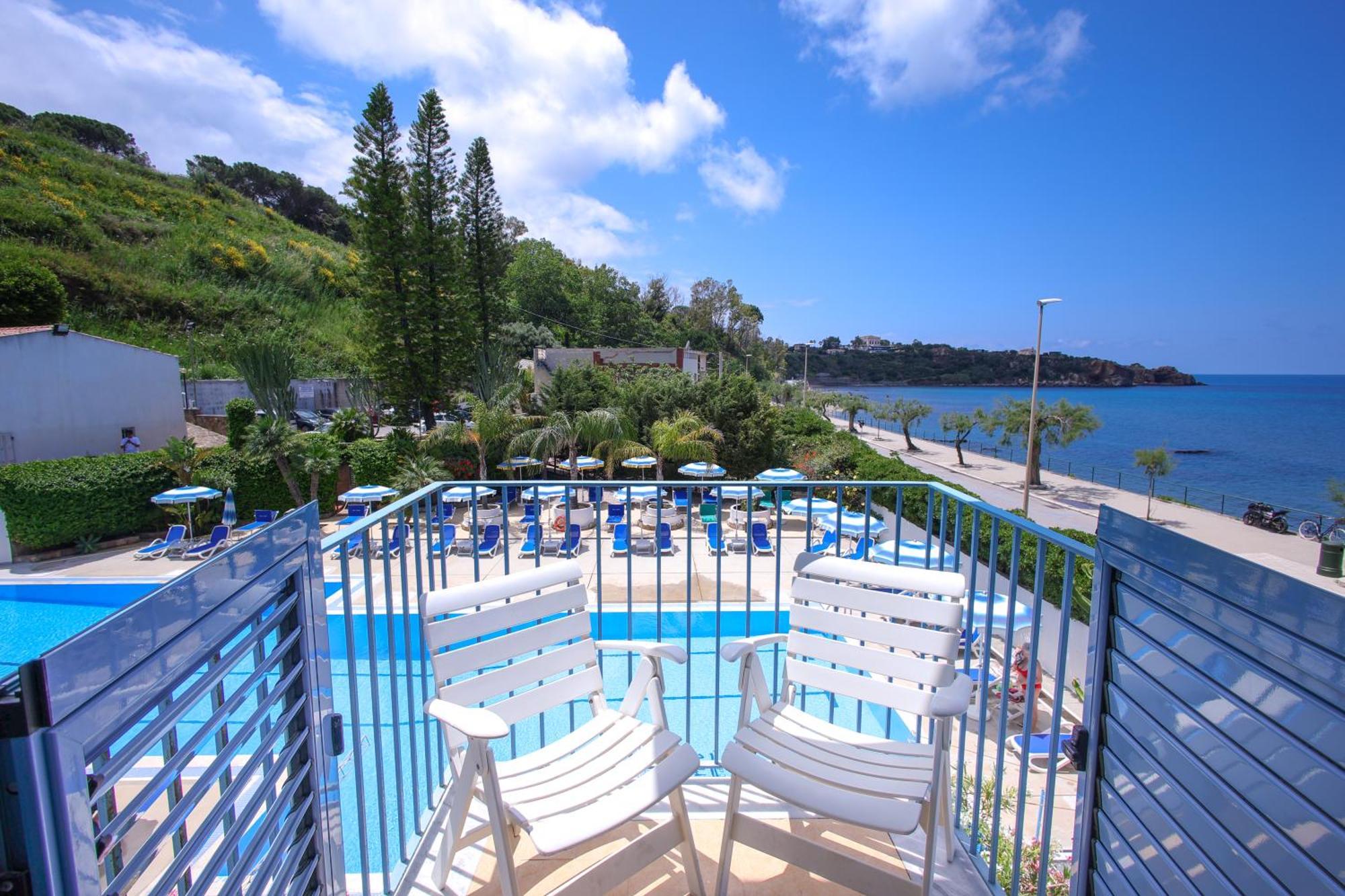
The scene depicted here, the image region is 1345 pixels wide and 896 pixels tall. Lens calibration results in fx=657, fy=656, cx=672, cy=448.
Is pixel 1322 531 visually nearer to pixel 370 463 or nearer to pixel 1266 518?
pixel 1266 518

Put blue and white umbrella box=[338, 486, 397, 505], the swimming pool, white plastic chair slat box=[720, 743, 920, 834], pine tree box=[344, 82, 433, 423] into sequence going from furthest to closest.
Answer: pine tree box=[344, 82, 433, 423], blue and white umbrella box=[338, 486, 397, 505], the swimming pool, white plastic chair slat box=[720, 743, 920, 834]

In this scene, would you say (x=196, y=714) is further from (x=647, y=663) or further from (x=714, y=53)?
(x=714, y=53)

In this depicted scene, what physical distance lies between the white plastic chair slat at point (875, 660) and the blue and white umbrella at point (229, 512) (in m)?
Answer: 12.7

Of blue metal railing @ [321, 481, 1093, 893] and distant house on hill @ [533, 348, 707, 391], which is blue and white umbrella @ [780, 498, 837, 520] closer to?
blue metal railing @ [321, 481, 1093, 893]

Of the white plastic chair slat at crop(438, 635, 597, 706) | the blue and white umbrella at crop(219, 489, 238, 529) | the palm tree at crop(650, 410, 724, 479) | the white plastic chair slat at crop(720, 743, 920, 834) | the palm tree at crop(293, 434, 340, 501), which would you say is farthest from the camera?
the palm tree at crop(650, 410, 724, 479)

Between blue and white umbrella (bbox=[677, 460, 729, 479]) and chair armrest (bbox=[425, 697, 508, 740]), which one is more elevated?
chair armrest (bbox=[425, 697, 508, 740])

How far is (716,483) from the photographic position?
8.00 ft

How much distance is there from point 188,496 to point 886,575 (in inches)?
516

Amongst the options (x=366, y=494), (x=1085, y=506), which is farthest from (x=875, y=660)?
(x=1085, y=506)

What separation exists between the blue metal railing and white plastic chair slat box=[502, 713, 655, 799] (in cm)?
37

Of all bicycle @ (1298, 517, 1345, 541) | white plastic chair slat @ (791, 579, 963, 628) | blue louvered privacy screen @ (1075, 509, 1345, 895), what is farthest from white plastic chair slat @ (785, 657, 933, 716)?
bicycle @ (1298, 517, 1345, 541)

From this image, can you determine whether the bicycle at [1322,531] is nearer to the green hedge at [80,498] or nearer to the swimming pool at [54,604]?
the swimming pool at [54,604]

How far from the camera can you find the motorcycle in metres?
21.4

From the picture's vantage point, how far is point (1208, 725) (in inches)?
38.0
